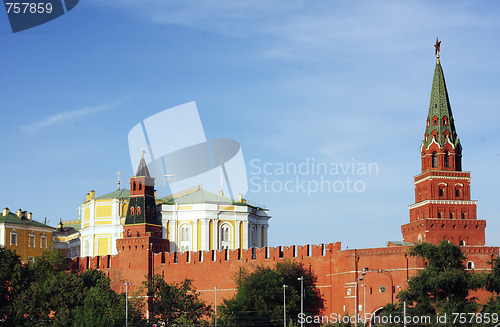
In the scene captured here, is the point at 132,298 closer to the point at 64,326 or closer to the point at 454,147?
the point at 64,326

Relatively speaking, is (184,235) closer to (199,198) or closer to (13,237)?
(199,198)

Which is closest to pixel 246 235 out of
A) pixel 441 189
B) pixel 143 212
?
pixel 143 212

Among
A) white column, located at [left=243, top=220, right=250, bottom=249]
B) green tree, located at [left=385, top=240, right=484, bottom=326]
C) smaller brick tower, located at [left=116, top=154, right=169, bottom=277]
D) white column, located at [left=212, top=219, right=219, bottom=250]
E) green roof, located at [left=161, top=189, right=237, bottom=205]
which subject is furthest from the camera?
green roof, located at [left=161, top=189, right=237, bottom=205]

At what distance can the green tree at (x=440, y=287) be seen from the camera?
73.9 m

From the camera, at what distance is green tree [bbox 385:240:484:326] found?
73.9 m

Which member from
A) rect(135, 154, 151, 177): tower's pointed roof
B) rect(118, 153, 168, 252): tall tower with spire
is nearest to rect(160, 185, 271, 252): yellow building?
rect(118, 153, 168, 252): tall tower with spire

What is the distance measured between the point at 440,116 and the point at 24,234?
54.7m

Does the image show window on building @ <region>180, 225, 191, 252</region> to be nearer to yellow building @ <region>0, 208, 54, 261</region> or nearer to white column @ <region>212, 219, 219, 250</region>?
white column @ <region>212, 219, 219, 250</region>

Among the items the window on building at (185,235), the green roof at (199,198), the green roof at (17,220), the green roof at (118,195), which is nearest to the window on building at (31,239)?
the green roof at (17,220)

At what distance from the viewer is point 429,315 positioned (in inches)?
2918

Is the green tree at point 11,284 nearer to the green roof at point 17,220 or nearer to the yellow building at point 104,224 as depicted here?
the green roof at point 17,220

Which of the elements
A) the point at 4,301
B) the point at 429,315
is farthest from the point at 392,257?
the point at 4,301

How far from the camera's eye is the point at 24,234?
11850cm

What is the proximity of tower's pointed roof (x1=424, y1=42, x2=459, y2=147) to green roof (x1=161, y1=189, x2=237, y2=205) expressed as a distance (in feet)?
107
